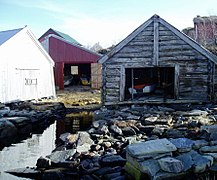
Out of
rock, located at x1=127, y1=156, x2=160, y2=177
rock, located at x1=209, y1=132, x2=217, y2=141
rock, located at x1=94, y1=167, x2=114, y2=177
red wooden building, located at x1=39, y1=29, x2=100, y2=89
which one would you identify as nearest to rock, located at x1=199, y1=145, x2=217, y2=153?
rock, located at x1=209, y1=132, x2=217, y2=141

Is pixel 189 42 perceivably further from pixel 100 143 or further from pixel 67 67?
pixel 67 67

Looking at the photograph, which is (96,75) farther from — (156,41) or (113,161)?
(113,161)

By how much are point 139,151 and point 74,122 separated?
830cm

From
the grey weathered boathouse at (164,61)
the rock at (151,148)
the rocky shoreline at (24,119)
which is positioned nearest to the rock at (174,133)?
the rock at (151,148)

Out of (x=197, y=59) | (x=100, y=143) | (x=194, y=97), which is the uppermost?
(x=197, y=59)

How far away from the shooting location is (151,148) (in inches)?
239

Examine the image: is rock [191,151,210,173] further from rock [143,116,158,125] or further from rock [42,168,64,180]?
rock [143,116,158,125]

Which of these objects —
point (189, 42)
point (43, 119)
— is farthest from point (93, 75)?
point (189, 42)

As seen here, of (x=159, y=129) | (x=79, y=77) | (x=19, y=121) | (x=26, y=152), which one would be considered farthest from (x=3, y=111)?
(x=79, y=77)

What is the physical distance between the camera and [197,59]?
42.9ft

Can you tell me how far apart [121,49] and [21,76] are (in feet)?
26.7

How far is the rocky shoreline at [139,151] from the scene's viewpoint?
5.75 meters

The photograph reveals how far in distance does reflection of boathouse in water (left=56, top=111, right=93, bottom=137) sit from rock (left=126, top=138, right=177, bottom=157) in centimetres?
619

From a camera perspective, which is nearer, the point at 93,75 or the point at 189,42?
the point at 189,42
